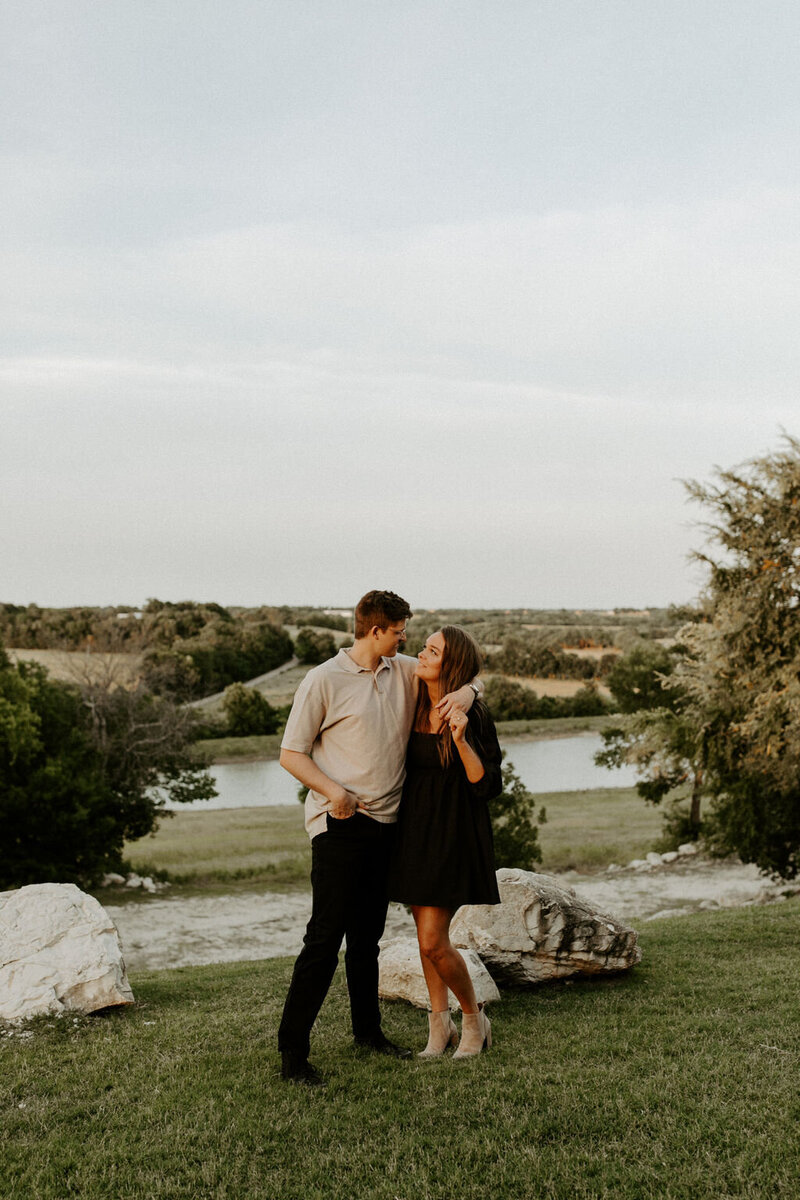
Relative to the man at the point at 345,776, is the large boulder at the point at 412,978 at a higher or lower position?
lower

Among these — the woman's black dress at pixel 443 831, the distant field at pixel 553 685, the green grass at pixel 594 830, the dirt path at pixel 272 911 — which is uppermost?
the woman's black dress at pixel 443 831

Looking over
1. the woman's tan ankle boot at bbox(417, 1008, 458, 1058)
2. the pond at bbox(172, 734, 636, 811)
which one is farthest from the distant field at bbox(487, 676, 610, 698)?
the woman's tan ankle boot at bbox(417, 1008, 458, 1058)

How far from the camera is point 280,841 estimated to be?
3284 centimetres

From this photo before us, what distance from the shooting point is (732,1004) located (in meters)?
6.74

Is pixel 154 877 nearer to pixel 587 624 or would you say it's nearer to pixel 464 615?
pixel 464 615

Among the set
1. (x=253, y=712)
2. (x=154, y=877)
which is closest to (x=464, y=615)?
(x=253, y=712)

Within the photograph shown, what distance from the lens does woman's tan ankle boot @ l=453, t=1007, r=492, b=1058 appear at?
18.1ft

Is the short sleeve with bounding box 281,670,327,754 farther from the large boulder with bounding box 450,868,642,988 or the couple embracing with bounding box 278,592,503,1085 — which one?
the large boulder with bounding box 450,868,642,988

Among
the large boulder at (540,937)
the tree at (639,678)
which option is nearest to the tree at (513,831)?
the large boulder at (540,937)

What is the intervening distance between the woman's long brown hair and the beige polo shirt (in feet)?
0.83

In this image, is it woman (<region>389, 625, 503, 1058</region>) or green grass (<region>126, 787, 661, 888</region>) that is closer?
woman (<region>389, 625, 503, 1058</region>)

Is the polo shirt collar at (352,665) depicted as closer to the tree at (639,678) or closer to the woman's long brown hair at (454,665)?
the woman's long brown hair at (454,665)

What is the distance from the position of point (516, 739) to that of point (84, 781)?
1711 inches

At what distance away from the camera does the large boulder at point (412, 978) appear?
265 inches
